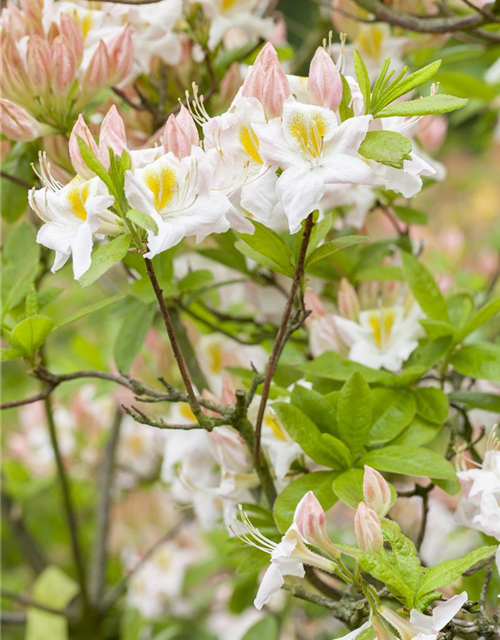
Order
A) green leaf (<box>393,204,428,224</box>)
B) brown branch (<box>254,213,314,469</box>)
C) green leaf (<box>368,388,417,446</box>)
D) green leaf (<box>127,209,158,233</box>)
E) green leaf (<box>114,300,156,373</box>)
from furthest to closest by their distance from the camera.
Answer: green leaf (<box>393,204,428,224</box>) < green leaf (<box>114,300,156,373</box>) < green leaf (<box>368,388,417,446</box>) < brown branch (<box>254,213,314,469</box>) < green leaf (<box>127,209,158,233</box>)

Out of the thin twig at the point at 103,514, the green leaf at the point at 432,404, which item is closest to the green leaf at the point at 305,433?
the green leaf at the point at 432,404

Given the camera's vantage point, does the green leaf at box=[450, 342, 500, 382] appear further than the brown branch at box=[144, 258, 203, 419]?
Yes

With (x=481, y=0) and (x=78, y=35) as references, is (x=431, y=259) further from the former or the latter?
(x=78, y=35)

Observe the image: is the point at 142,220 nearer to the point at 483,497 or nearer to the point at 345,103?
the point at 345,103

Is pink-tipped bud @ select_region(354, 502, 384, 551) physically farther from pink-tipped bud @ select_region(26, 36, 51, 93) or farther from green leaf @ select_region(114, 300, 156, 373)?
pink-tipped bud @ select_region(26, 36, 51, 93)

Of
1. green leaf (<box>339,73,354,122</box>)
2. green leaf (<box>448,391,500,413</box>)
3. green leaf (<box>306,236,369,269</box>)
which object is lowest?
green leaf (<box>448,391,500,413</box>)

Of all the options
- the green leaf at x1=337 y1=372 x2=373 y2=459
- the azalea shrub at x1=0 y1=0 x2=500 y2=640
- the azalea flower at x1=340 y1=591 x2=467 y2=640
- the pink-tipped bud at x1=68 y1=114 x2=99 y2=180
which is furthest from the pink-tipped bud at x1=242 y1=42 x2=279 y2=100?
the azalea flower at x1=340 y1=591 x2=467 y2=640

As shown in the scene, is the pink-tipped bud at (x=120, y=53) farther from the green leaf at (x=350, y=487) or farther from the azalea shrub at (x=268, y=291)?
the green leaf at (x=350, y=487)
